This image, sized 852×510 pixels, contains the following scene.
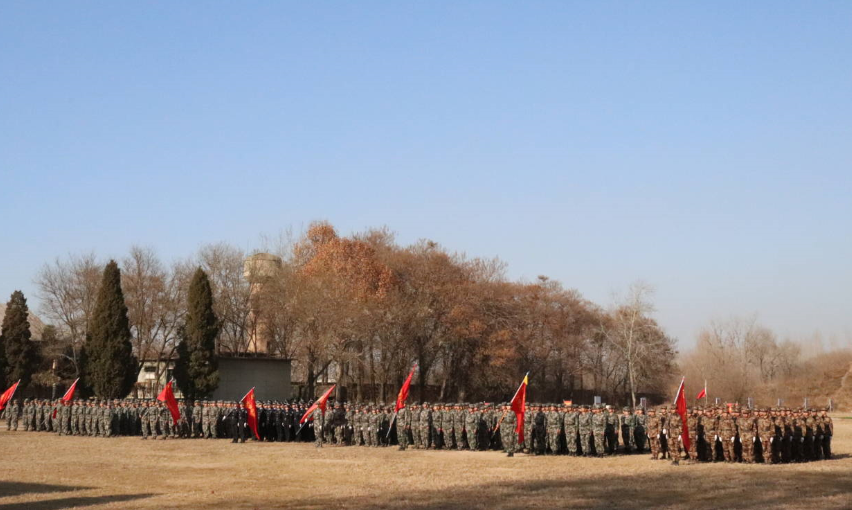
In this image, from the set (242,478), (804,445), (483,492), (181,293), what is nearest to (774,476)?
(804,445)

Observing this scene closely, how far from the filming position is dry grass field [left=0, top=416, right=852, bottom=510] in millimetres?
14023

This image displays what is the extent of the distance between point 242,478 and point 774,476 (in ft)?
34.9

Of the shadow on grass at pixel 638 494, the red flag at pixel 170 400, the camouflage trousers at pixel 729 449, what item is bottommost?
the shadow on grass at pixel 638 494

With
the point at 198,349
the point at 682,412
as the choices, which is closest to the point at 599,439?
the point at 682,412

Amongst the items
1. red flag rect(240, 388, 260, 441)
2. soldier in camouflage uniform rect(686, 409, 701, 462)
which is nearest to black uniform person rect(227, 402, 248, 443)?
red flag rect(240, 388, 260, 441)

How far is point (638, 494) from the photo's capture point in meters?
14.6

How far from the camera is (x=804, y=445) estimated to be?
66.7ft

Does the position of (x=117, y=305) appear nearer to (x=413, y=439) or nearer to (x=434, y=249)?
(x=434, y=249)

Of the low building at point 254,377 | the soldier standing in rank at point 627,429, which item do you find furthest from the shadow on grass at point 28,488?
the low building at point 254,377

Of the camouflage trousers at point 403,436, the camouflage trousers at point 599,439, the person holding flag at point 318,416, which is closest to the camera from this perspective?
the camouflage trousers at point 599,439

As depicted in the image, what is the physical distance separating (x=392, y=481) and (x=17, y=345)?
34655 millimetres

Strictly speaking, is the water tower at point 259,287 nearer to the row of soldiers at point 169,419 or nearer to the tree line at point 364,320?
the tree line at point 364,320

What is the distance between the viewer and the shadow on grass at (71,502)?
46.4 ft

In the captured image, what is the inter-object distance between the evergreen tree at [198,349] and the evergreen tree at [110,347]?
8.11 feet
